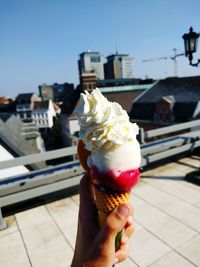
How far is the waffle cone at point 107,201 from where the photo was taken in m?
1.53

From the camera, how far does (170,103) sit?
90.0 feet

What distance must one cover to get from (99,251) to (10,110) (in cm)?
8830

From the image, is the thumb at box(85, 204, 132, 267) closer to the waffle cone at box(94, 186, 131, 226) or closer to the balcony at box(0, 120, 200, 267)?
the waffle cone at box(94, 186, 131, 226)

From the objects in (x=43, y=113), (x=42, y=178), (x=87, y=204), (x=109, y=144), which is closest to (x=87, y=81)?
(x=43, y=113)

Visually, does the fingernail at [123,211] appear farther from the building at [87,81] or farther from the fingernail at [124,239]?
the building at [87,81]

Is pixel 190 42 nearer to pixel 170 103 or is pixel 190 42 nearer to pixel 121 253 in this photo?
pixel 121 253

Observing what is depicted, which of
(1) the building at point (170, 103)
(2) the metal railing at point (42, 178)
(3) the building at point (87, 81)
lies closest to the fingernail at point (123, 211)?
(2) the metal railing at point (42, 178)

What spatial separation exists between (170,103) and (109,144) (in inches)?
1080

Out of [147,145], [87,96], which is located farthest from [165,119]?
[87,96]

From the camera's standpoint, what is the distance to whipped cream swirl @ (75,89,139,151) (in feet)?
4.93

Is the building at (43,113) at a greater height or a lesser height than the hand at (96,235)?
lesser

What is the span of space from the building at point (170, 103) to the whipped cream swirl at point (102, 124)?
80.3 feet

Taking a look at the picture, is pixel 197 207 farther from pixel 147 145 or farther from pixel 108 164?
pixel 108 164

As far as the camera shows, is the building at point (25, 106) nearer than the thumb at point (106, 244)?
No
